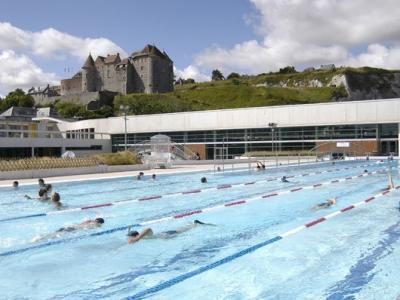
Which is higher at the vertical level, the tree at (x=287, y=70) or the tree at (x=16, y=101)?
the tree at (x=287, y=70)

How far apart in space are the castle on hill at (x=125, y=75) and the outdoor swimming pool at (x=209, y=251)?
324 ft

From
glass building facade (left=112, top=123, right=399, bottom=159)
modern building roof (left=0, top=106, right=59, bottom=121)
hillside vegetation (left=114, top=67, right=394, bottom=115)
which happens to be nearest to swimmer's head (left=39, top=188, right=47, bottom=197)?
glass building facade (left=112, top=123, right=399, bottom=159)

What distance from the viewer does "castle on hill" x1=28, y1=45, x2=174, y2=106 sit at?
114938mm

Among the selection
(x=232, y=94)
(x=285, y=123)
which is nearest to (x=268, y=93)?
(x=232, y=94)

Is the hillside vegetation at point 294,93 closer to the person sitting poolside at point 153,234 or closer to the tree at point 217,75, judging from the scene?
the tree at point 217,75

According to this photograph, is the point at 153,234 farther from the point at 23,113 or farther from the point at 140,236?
the point at 23,113

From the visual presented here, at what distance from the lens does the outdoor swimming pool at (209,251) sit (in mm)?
6266

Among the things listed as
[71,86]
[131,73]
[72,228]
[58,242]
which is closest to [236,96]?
[131,73]

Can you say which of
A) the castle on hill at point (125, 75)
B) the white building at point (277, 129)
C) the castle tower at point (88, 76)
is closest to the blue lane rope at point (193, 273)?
the white building at point (277, 129)

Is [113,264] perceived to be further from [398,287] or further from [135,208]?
[135,208]

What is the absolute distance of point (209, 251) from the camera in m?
8.36

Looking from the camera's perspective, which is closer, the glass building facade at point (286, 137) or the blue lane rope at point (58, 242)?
the blue lane rope at point (58, 242)

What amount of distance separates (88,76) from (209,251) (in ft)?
390

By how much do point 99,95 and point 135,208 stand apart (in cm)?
9592
